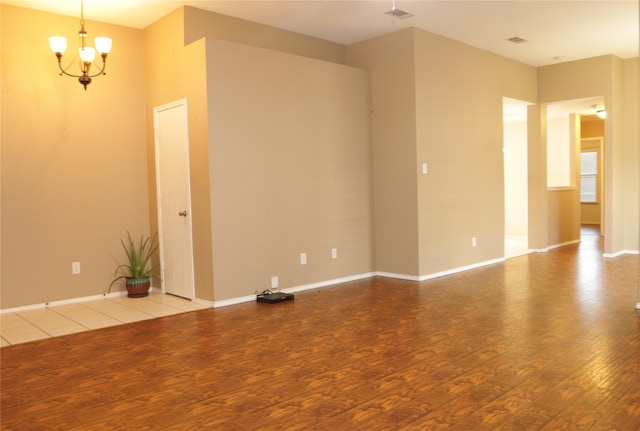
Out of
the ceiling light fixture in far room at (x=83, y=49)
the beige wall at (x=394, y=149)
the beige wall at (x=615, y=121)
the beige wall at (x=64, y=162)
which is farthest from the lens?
the beige wall at (x=615, y=121)

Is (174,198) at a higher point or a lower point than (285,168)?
lower

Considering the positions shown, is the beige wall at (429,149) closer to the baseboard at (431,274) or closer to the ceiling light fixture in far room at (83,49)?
the baseboard at (431,274)

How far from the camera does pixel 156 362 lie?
3.27m

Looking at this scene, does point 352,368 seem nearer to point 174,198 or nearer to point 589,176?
point 174,198

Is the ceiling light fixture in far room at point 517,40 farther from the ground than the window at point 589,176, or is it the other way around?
the ceiling light fixture in far room at point 517,40

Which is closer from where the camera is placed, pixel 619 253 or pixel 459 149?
pixel 459 149

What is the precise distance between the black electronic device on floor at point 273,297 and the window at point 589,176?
33.0 feet

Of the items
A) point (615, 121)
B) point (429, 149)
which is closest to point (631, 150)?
point (615, 121)

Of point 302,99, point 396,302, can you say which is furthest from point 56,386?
point 302,99

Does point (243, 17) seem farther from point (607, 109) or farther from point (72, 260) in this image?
point (607, 109)

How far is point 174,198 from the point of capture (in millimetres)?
5266

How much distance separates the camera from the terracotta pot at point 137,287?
5.26 metres

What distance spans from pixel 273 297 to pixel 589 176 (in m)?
10.3

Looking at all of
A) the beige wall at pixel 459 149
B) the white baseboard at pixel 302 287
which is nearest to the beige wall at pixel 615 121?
the beige wall at pixel 459 149
